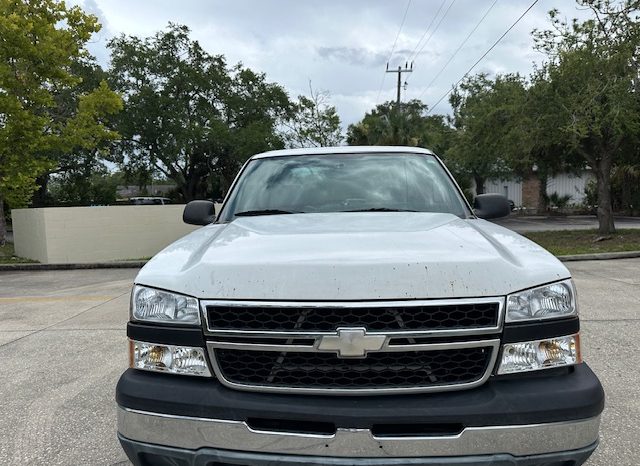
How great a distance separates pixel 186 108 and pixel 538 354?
30708mm

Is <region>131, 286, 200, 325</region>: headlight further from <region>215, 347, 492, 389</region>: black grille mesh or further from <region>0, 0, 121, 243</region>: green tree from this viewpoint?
<region>0, 0, 121, 243</region>: green tree

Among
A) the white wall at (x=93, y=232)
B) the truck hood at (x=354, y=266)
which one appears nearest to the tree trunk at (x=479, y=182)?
the white wall at (x=93, y=232)

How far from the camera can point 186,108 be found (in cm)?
3028

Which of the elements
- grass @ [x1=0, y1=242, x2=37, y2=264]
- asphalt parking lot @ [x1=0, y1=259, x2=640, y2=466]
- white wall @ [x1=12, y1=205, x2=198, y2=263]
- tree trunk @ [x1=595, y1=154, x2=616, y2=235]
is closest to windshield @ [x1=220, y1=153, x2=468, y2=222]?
asphalt parking lot @ [x1=0, y1=259, x2=640, y2=466]

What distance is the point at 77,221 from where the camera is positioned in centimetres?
1363

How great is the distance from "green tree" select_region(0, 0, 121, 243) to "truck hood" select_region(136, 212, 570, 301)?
42.8 feet

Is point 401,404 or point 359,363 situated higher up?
point 359,363

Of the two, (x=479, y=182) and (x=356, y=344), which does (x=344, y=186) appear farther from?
(x=479, y=182)

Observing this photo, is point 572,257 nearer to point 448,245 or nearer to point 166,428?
point 448,245

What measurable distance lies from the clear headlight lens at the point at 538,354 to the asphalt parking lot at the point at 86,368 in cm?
124

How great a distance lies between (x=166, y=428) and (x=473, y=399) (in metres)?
1.17

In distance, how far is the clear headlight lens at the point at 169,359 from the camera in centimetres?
201

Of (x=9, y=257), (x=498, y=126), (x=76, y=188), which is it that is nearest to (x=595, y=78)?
(x=498, y=126)

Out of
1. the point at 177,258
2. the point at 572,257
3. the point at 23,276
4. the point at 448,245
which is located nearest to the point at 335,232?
the point at 448,245
